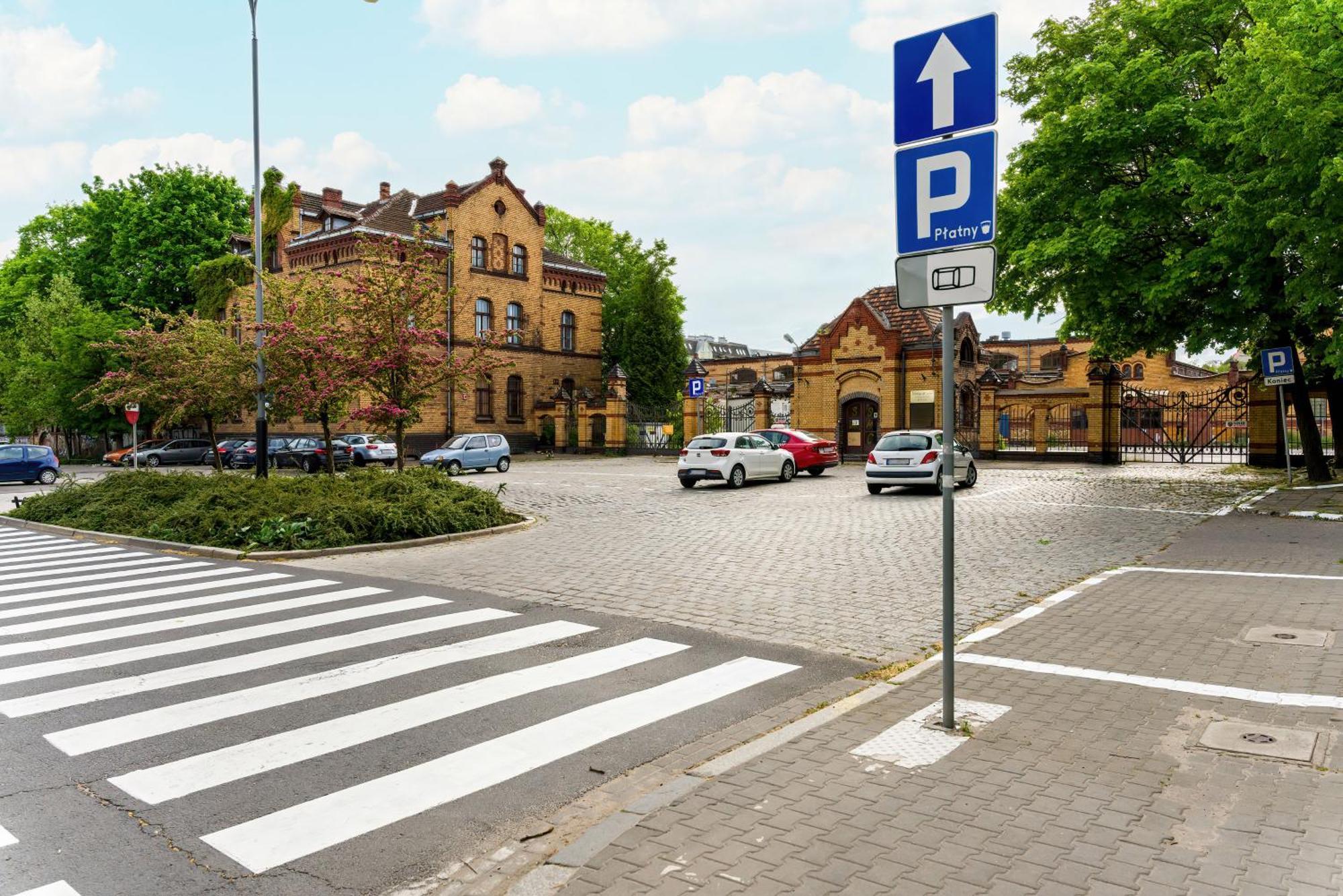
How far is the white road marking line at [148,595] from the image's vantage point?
858cm

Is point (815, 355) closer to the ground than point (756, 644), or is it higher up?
higher up

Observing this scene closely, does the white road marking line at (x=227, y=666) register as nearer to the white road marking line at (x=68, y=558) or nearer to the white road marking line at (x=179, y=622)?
the white road marking line at (x=179, y=622)

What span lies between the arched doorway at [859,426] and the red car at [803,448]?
1032cm

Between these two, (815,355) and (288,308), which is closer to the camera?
(288,308)

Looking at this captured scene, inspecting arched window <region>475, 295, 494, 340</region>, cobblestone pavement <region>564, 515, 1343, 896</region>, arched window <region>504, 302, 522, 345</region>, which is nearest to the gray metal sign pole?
cobblestone pavement <region>564, 515, 1343, 896</region>

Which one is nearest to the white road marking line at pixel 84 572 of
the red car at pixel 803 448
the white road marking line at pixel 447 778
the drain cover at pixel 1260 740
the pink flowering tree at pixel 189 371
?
the pink flowering tree at pixel 189 371

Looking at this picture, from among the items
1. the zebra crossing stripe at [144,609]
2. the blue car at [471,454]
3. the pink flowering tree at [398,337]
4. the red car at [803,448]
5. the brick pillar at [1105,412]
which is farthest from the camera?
the blue car at [471,454]

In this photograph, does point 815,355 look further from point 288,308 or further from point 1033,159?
point 288,308

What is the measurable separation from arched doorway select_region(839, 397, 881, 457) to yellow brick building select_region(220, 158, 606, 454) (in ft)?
47.2

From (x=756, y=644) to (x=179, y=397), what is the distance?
17033 mm

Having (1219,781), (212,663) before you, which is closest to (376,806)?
(212,663)

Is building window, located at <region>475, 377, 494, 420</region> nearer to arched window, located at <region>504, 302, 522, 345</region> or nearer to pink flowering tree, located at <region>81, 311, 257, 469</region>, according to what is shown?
arched window, located at <region>504, 302, 522, 345</region>

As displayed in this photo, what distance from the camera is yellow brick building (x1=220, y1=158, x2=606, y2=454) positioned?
45.1m

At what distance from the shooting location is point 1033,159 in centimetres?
1981
